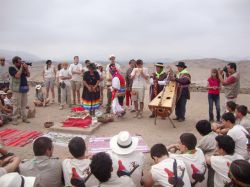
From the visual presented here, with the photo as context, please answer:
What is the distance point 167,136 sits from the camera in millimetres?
6477

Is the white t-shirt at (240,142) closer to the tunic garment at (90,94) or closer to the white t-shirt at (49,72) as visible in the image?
the tunic garment at (90,94)

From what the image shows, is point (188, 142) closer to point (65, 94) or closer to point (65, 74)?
point (65, 94)

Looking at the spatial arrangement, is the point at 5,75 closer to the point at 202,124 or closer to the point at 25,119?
the point at 25,119

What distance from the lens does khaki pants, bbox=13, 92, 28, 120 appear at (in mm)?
7268

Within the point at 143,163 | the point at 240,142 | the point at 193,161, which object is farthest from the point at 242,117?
the point at 143,163

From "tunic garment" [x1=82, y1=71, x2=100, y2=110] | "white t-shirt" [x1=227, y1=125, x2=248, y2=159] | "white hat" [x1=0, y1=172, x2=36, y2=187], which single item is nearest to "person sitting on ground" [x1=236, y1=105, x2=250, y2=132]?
"white t-shirt" [x1=227, y1=125, x2=248, y2=159]

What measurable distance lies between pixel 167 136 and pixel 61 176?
3.63 meters

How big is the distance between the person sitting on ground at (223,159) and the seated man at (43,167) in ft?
6.42

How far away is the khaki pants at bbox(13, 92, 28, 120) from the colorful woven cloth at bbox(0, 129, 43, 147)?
0.79 m

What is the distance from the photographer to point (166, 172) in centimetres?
299

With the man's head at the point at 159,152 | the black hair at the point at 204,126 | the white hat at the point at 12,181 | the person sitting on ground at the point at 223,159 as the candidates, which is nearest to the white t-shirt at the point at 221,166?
the person sitting on ground at the point at 223,159

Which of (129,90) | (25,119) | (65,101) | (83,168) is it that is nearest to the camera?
(83,168)

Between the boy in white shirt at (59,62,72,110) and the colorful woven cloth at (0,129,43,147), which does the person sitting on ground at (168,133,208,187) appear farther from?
the boy in white shirt at (59,62,72,110)

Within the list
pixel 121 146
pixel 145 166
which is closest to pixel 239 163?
pixel 121 146
